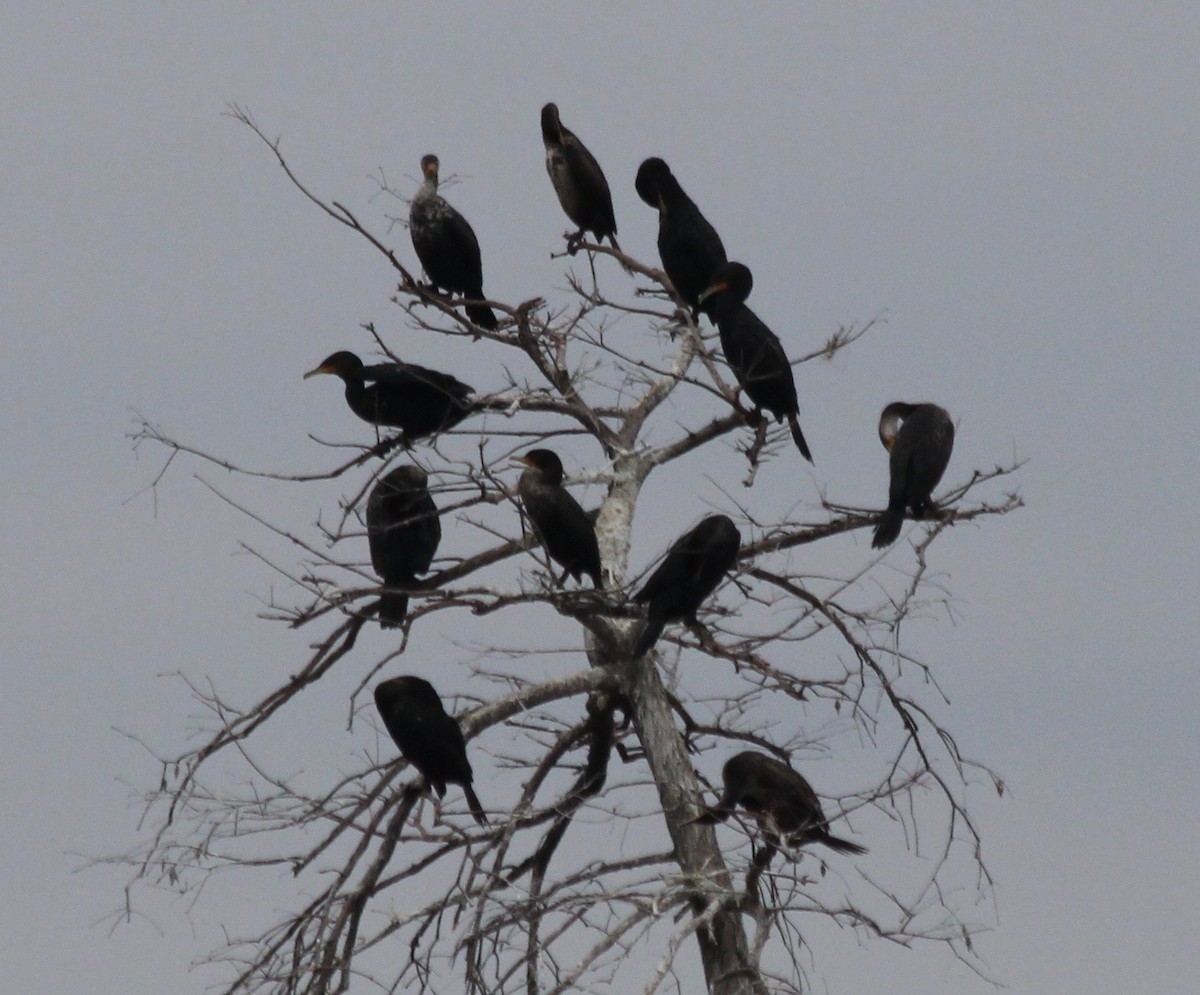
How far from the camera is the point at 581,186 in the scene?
438 inches

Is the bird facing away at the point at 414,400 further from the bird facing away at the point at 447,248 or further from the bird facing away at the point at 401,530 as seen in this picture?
the bird facing away at the point at 447,248

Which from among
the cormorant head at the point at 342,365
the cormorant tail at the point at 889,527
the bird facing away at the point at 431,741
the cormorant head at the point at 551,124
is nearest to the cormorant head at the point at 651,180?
the cormorant head at the point at 551,124

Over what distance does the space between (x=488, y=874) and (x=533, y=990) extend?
66 centimetres

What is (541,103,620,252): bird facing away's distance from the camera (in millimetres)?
11039

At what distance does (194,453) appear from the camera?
845 cm

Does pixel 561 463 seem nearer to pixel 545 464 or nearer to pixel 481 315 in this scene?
pixel 545 464

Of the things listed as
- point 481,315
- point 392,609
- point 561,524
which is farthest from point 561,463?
point 481,315

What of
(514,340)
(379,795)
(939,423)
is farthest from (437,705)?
(939,423)

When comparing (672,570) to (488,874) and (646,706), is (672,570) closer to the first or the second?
(646,706)

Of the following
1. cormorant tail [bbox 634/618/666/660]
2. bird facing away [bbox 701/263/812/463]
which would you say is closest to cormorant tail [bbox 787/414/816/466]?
bird facing away [bbox 701/263/812/463]

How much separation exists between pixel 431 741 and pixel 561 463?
4.51 ft

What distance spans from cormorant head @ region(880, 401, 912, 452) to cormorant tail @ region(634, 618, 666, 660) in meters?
1.83

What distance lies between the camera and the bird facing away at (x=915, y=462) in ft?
29.8

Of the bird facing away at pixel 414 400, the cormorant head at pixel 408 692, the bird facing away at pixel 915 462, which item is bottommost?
the cormorant head at pixel 408 692
